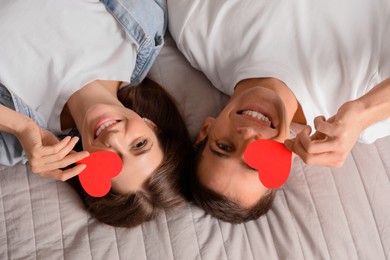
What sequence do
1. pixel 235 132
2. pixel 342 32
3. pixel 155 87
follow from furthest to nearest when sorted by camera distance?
pixel 155 87
pixel 342 32
pixel 235 132

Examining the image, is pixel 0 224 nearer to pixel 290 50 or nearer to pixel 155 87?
pixel 155 87

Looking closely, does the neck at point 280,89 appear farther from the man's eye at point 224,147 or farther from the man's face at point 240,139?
the man's eye at point 224,147

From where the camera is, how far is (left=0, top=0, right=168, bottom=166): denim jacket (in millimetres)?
1143

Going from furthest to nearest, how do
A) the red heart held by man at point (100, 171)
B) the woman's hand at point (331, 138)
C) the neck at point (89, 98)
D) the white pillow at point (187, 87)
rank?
the white pillow at point (187, 87) → the neck at point (89, 98) → the red heart held by man at point (100, 171) → the woman's hand at point (331, 138)

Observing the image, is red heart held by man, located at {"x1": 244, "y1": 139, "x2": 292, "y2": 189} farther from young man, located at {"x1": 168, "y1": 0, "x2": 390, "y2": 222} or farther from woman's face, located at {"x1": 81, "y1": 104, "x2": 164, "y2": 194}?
woman's face, located at {"x1": 81, "y1": 104, "x2": 164, "y2": 194}

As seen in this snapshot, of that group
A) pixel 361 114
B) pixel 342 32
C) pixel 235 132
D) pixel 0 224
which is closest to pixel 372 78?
pixel 342 32

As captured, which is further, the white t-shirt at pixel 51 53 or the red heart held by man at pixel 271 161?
the white t-shirt at pixel 51 53

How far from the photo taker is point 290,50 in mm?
1183

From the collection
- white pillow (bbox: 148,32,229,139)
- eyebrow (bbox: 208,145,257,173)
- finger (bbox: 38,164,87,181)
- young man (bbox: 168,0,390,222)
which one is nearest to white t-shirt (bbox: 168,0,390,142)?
young man (bbox: 168,0,390,222)

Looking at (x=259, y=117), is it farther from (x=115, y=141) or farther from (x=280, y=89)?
(x=115, y=141)

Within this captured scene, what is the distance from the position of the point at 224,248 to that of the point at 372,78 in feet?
1.80

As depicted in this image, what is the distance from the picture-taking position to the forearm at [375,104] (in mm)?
937

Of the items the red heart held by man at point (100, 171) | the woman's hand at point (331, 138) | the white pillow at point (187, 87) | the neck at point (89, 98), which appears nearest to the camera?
the woman's hand at point (331, 138)

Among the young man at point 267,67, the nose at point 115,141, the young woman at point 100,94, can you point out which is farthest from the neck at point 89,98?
the young man at point 267,67
